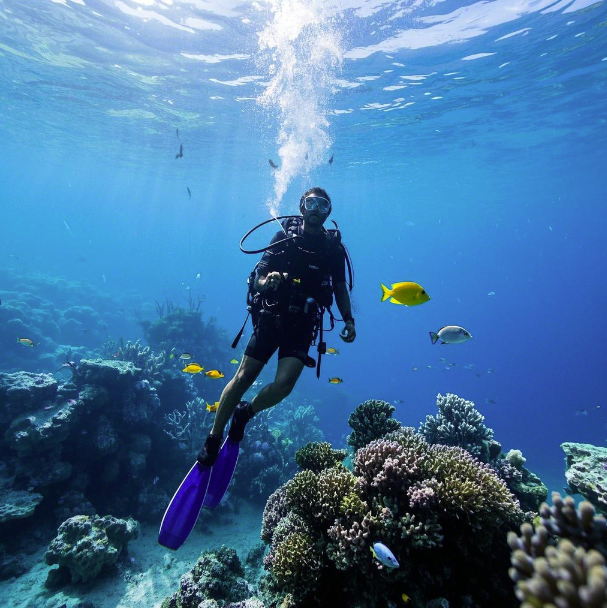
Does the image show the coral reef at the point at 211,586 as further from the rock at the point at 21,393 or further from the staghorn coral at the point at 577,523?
the rock at the point at 21,393

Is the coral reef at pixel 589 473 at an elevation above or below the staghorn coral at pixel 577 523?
above

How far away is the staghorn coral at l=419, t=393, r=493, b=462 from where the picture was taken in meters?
5.98

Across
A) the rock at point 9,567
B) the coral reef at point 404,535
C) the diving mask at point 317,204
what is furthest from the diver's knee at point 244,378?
the rock at point 9,567

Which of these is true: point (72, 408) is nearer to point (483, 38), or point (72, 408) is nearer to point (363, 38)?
point (363, 38)

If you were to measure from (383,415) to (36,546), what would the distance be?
268 inches

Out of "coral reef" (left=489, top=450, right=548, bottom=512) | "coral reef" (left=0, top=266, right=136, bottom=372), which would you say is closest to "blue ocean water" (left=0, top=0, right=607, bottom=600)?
"coral reef" (left=0, top=266, right=136, bottom=372)

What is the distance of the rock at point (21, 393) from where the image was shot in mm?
7652

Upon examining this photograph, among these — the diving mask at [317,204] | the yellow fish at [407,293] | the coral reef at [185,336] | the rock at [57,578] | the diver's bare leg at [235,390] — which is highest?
the coral reef at [185,336]

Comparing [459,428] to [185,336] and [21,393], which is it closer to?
[21,393]

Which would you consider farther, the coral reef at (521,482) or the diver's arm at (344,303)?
the diver's arm at (344,303)

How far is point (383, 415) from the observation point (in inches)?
229

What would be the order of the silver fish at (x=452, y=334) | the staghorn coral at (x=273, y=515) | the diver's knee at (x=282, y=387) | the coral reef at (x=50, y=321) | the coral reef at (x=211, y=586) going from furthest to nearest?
the coral reef at (x=50, y=321), the silver fish at (x=452, y=334), the staghorn coral at (x=273, y=515), the diver's knee at (x=282, y=387), the coral reef at (x=211, y=586)

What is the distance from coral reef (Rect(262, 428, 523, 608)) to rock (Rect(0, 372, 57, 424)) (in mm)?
7235

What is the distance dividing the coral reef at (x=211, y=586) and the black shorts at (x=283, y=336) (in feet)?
9.37
